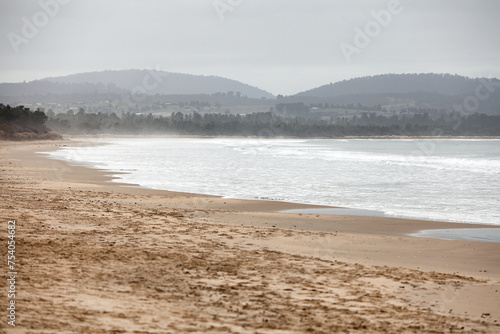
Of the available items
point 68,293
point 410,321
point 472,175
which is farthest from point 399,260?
point 472,175

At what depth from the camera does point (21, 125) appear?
100 metres

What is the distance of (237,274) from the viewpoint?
9.63 m

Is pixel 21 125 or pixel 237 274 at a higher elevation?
pixel 21 125

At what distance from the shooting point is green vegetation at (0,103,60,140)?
298 feet

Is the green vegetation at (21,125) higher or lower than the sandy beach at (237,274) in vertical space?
higher

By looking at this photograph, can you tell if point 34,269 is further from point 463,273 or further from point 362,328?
point 463,273

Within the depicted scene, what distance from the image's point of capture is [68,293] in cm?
783

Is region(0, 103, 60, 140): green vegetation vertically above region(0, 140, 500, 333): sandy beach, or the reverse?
region(0, 103, 60, 140): green vegetation

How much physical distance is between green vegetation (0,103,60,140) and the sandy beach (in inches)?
3119

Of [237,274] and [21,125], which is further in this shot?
[21,125]

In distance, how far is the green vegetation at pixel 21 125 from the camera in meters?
90.8

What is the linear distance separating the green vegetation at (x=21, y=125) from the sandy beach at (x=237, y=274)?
79.2 meters

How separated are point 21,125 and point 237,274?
98.2m

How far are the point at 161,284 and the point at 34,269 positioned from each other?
189 cm
